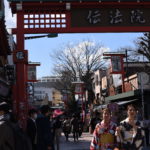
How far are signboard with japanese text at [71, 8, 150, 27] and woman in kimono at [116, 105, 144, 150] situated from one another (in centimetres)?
1088

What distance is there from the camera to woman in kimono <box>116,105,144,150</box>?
8.01 meters

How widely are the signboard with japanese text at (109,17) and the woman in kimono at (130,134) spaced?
10875mm

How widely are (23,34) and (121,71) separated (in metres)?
20.7

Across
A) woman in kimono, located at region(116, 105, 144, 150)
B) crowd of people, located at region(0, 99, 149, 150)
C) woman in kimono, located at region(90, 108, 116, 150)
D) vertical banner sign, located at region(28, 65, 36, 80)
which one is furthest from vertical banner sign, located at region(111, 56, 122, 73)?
woman in kimono, located at region(116, 105, 144, 150)

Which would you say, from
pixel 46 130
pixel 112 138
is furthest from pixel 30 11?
pixel 112 138

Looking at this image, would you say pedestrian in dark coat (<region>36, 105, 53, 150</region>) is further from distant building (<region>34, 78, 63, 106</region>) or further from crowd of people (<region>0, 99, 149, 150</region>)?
distant building (<region>34, 78, 63, 106</region>)

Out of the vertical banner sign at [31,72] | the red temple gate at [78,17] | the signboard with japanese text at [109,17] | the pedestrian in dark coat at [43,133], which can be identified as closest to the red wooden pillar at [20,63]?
the red temple gate at [78,17]

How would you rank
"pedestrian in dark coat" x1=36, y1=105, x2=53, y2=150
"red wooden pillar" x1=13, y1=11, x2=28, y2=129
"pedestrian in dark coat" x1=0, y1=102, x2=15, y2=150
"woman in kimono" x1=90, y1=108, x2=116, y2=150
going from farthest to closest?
1. "red wooden pillar" x1=13, y1=11, x2=28, y2=129
2. "pedestrian in dark coat" x1=36, y1=105, x2=53, y2=150
3. "woman in kimono" x1=90, y1=108, x2=116, y2=150
4. "pedestrian in dark coat" x1=0, y1=102, x2=15, y2=150

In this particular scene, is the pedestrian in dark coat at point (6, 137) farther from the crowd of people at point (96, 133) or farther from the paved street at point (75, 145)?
the paved street at point (75, 145)

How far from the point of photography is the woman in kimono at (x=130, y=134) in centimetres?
A: 801

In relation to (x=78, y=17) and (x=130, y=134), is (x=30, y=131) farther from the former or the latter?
(x=78, y=17)

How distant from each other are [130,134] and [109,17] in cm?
1124

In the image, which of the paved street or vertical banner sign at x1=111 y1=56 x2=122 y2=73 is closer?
the paved street

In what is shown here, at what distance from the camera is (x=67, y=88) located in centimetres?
6475
